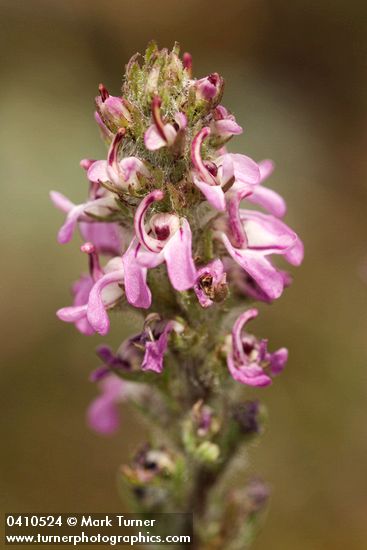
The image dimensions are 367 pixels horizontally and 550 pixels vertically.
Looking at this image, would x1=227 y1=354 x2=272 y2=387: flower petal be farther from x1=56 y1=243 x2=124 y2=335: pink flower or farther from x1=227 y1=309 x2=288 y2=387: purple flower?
x1=56 y1=243 x2=124 y2=335: pink flower

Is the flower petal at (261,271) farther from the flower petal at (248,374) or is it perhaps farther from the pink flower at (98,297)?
the pink flower at (98,297)

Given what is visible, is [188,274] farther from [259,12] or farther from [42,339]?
[259,12]

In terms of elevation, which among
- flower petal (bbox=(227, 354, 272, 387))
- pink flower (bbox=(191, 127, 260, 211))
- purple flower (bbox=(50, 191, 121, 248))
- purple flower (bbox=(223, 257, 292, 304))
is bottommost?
flower petal (bbox=(227, 354, 272, 387))

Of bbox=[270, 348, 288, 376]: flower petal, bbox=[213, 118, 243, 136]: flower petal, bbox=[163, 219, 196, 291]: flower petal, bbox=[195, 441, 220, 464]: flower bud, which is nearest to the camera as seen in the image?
bbox=[163, 219, 196, 291]: flower petal

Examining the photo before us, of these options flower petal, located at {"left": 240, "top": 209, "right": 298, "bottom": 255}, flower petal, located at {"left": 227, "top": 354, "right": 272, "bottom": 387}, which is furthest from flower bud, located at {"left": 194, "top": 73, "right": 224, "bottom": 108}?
flower petal, located at {"left": 227, "top": 354, "right": 272, "bottom": 387}

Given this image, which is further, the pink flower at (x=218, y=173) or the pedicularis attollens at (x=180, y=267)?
the pedicularis attollens at (x=180, y=267)

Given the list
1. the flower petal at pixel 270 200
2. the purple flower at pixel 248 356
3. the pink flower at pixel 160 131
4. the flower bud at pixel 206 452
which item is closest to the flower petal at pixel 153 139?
the pink flower at pixel 160 131

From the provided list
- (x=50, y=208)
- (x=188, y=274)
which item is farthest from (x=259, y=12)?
(x=188, y=274)

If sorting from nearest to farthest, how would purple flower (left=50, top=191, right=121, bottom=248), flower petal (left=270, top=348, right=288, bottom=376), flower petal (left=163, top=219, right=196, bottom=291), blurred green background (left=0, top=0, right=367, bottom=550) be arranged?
flower petal (left=163, top=219, right=196, bottom=291), purple flower (left=50, top=191, right=121, bottom=248), flower petal (left=270, top=348, right=288, bottom=376), blurred green background (left=0, top=0, right=367, bottom=550)

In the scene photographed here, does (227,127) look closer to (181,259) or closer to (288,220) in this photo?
(181,259)
